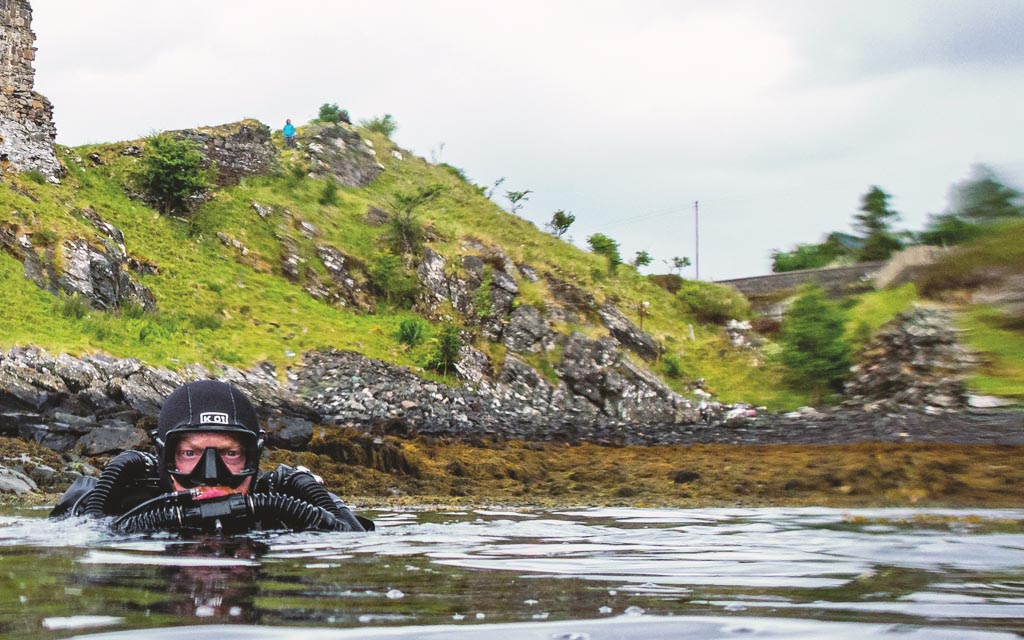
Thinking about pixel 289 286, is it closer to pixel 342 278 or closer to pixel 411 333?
pixel 342 278

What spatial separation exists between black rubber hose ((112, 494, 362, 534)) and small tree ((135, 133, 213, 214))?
127 ft

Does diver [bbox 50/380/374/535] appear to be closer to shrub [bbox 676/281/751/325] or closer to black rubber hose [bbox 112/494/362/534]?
black rubber hose [bbox 112/494/362/534]

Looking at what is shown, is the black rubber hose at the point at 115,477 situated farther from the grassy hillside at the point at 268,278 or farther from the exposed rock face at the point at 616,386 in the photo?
the exposed rock face at the point at 616,386

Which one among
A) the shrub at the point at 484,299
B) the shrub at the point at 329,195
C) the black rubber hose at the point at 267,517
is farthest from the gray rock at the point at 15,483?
the shrub at the point at 329,195

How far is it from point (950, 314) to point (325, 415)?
2037cm

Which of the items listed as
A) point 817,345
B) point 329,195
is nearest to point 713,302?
point 817,345

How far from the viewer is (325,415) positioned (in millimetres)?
30938

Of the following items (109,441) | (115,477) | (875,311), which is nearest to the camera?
(115,477)

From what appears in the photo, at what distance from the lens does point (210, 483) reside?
649 cm

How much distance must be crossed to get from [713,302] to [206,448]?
46.9m

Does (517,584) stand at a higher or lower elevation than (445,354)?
lower

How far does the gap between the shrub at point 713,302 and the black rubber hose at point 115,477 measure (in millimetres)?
45253

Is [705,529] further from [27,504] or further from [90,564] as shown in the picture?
[27,504]

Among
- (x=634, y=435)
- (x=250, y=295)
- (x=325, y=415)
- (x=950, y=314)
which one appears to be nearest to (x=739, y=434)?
(x=634, y=435)
